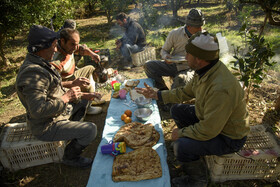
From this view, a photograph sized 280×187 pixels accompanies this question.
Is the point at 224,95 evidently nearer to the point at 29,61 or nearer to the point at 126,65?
the point at 29,61

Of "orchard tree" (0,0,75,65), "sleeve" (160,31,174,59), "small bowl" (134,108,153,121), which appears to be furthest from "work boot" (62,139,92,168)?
"orchard tree" (0,0,75,65)

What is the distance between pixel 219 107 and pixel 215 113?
9 centimetres

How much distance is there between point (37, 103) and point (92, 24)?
1239 centimetres

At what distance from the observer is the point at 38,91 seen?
8.41ft

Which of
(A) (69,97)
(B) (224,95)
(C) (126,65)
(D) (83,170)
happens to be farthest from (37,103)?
(C) (126,65)

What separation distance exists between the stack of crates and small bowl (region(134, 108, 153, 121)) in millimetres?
1293

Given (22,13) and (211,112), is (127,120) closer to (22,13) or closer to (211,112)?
(211,112)

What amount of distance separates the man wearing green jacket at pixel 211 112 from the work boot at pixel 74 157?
170 cm

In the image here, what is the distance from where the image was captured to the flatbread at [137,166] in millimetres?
2516

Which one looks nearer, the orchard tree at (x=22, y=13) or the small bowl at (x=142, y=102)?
the small bowl at (x=142, y=102)

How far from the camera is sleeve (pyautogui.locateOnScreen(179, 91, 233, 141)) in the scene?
7.11 feet

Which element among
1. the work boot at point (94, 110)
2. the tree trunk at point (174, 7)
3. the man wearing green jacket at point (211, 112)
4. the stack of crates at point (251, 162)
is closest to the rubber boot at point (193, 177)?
the man wearing green jacket at point (211, 112)

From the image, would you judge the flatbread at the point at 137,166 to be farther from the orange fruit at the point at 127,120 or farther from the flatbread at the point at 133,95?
the flatbread at the point at 133,95

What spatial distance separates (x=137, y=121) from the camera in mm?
3551
